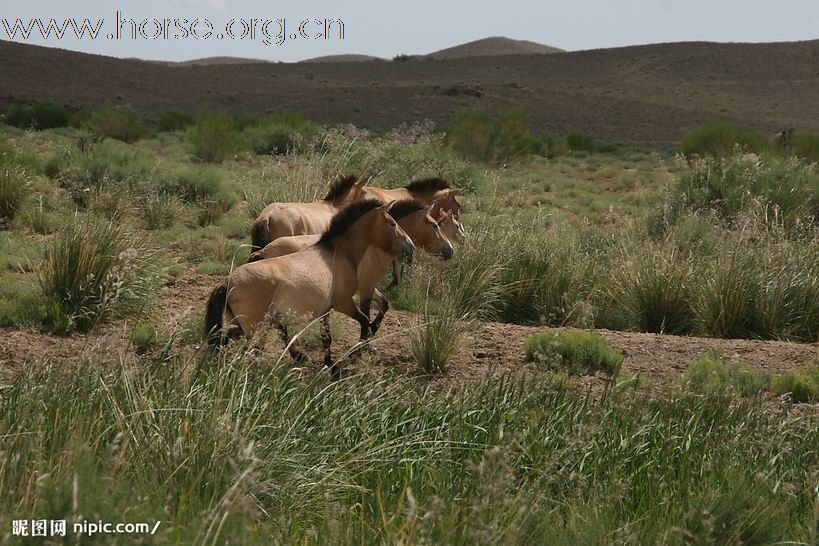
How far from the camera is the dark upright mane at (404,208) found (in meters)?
10.1

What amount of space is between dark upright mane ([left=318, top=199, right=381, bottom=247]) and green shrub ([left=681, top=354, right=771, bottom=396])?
2884 millimetres

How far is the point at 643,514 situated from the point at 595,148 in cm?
3401

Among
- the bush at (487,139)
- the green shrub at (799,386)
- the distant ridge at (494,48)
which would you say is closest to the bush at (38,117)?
the bush at (487,139)

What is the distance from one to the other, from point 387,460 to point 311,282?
2975mm

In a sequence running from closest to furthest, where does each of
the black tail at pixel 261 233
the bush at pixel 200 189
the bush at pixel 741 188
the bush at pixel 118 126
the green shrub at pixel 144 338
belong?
the green shrub at pixel 144 338 < the black tail at pixel 261 233 < the bush at pixel 741 188 < the bush at pixel 200 189 < the bush at pixel 118 126

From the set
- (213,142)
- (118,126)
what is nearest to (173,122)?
(118,126)

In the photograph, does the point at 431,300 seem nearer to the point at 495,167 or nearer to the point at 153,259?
the point at 153,259

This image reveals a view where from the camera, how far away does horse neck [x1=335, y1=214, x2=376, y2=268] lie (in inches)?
356

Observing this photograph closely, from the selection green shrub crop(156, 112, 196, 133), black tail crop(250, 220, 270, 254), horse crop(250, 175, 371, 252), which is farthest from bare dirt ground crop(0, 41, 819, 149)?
black tail crop(250, 220, 270, 254)

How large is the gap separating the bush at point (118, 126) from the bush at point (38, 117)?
1030mm

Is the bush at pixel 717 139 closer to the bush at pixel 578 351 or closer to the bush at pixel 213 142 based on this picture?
the bush at pixel 213 142

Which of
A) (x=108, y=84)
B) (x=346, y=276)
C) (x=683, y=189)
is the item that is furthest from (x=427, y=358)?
(x=108, y=84)

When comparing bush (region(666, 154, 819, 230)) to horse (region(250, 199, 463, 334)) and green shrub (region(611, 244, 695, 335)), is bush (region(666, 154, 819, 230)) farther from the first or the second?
horse (region(250, 199, 463, 334))

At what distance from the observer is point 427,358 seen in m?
9.12
